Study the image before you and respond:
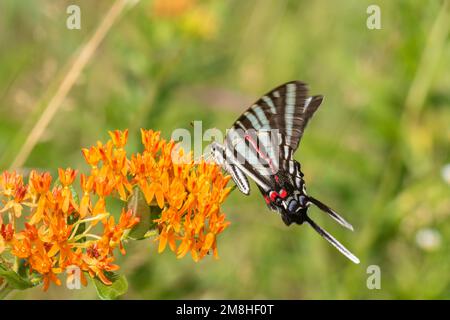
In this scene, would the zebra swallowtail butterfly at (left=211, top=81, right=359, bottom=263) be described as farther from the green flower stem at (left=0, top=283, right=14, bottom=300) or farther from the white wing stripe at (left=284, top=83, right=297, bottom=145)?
the green flower stem at (left=0, top=283, right=14, bottom=300)

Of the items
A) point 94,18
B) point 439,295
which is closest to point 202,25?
point 94,18

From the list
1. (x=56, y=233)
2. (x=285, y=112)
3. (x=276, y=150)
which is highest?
(x=285, y=112)

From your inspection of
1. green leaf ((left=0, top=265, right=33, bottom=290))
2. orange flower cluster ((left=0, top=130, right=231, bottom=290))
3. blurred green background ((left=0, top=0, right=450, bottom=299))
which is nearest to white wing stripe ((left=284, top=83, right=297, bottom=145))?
orange flower cluster ((left=0, top=130, right=231, bottom=290))

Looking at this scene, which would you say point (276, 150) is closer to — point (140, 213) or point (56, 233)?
point (140, 213)

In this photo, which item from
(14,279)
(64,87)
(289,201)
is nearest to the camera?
(14,279)

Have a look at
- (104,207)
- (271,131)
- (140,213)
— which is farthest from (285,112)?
(104,207)

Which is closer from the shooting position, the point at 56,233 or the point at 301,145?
the point at 56,233

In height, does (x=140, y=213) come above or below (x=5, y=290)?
above
